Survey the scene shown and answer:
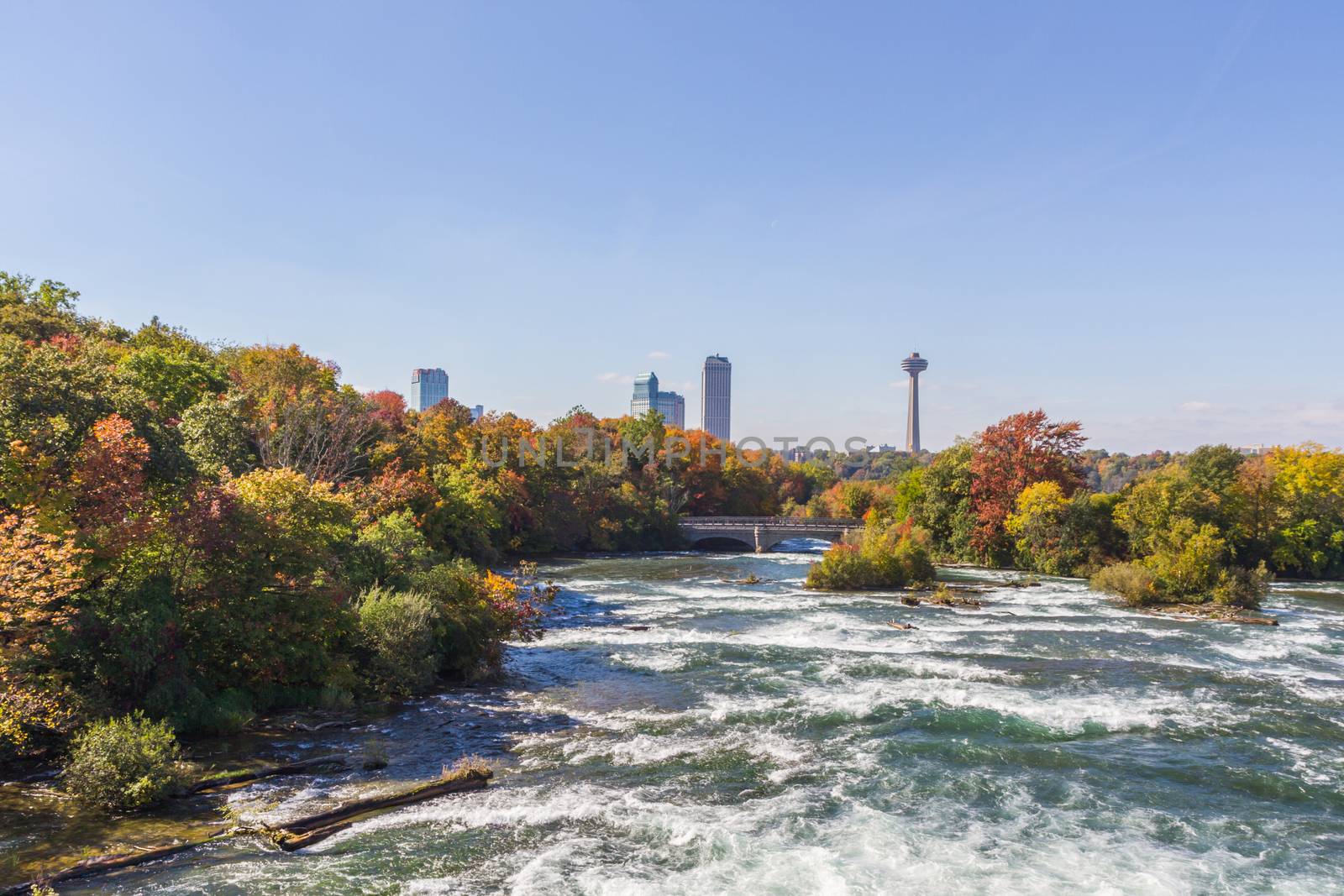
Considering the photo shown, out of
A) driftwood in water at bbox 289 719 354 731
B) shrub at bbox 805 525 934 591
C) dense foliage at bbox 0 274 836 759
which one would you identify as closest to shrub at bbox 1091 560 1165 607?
shrub at bbox 805 525 934 591

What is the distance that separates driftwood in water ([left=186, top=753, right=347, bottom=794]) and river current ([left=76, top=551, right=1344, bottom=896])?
661 mm

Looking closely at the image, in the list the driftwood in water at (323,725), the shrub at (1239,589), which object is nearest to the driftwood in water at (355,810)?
the driftwood in water at (323,725)

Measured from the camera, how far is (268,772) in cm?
1479

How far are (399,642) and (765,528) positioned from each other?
193ft

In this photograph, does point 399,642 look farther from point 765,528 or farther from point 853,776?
point 765,528

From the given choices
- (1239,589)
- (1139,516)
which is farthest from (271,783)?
(1139,516)

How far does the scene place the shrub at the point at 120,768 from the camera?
41.8ft

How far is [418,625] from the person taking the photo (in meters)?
21.0

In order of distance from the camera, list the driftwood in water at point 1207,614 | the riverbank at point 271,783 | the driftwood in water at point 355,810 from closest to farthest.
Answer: the riverbank at point 271,783 → the driftwood in water at point 355,810 → the driftwood in water at point 1207,614

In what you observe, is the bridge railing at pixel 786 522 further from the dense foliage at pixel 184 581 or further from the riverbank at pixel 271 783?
the riverbank at pixel 271 783

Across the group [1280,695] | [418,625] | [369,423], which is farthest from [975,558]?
[418,625]

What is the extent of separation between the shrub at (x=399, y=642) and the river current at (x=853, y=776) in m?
0.99

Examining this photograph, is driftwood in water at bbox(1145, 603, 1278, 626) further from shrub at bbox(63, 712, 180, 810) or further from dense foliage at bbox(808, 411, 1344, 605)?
shrub at bbox(63, 712, 180, 810)

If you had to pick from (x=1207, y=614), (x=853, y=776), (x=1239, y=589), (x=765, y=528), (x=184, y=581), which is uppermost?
(x=184, y=581)
